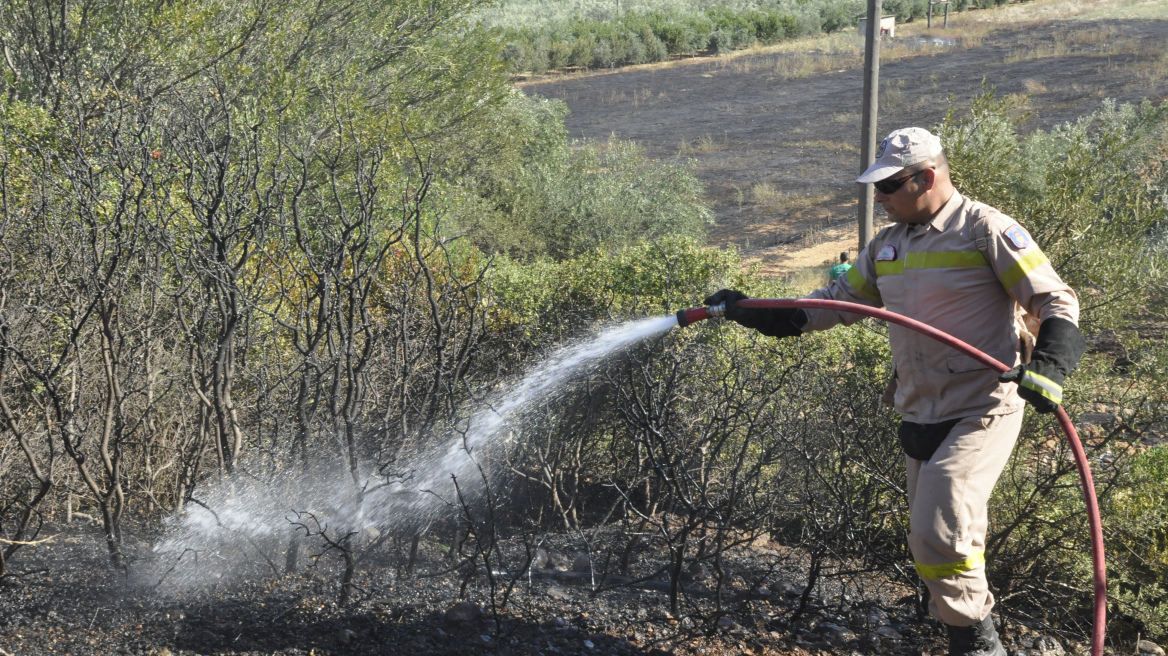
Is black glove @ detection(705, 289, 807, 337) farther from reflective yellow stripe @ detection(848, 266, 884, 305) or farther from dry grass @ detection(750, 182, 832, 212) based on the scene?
dry grass @ detection(750, 182, 832, 212)

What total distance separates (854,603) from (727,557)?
0.73 meters

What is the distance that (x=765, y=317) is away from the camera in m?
3.29

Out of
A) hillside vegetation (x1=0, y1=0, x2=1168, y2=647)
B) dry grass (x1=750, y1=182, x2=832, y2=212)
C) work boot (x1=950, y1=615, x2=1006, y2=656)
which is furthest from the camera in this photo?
dry grass (x1=750, y1=182, x2=832, y2=212)

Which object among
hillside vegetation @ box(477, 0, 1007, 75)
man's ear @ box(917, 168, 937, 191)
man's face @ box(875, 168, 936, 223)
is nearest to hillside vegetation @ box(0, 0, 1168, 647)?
man's face @ box(875, 168, 936, 223)

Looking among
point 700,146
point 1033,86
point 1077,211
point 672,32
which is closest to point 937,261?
point 1077,211

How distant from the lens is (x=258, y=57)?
979 centimetres

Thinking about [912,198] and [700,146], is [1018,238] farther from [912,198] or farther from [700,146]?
[700,146]

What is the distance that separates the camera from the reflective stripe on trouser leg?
276 cm

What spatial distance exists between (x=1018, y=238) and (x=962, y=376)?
0.45m

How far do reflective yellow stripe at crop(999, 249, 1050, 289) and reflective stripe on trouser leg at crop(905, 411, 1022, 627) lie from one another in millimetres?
434

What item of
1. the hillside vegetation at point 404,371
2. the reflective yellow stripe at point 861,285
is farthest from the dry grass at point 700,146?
the reflective yellow stripe at point 861,285

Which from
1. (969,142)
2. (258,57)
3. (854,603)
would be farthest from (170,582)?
(258,57)

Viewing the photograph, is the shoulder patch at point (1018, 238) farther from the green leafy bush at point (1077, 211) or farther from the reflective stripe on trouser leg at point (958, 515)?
the green leafy bush at point (1077, 211)

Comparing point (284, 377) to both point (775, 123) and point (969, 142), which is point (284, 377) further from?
point (775, 123)
